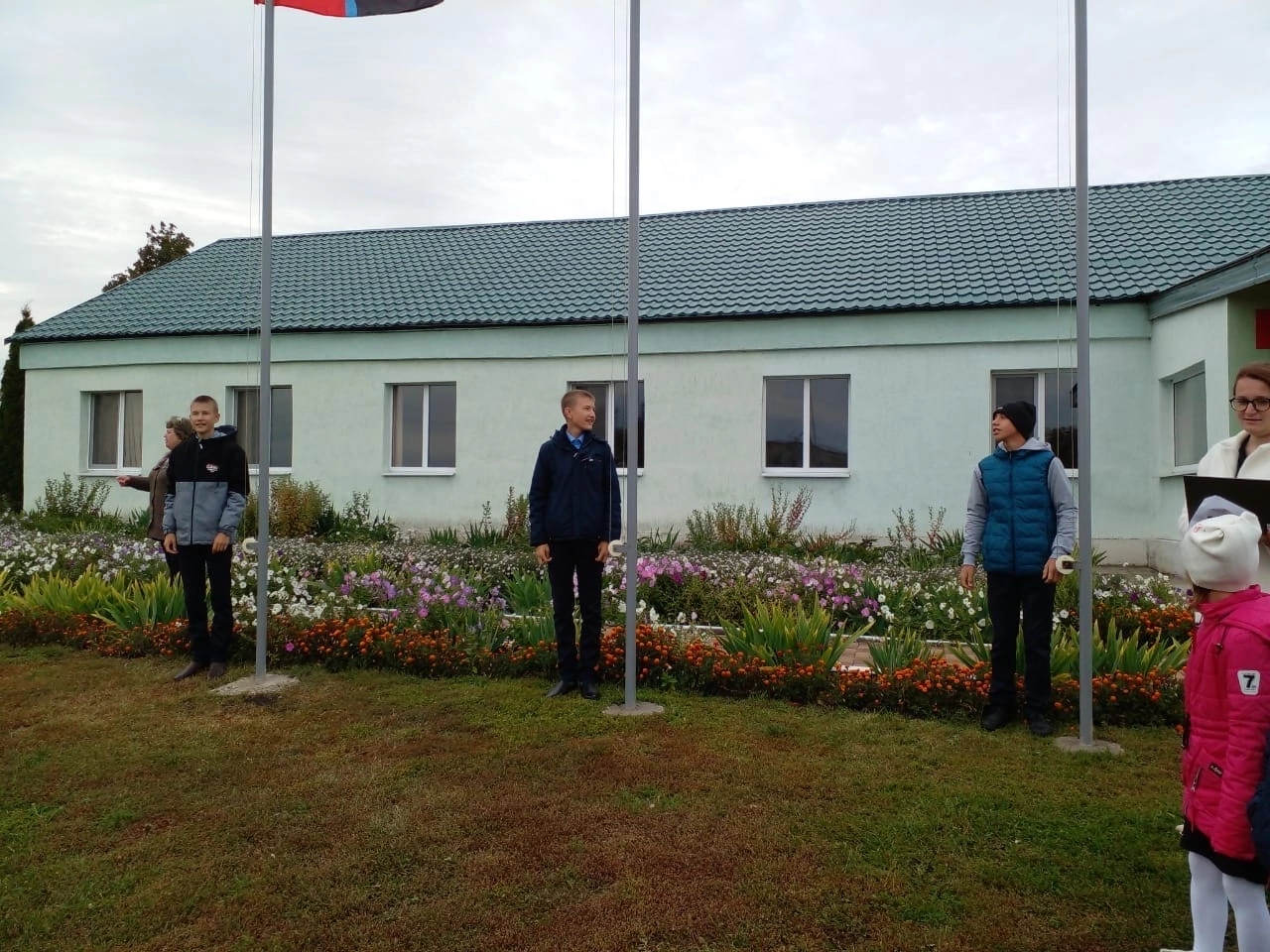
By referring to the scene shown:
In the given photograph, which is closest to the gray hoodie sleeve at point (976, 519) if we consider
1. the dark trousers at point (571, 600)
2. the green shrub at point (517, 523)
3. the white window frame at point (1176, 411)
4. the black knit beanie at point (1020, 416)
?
the black knit beanie at point (1020, 416)

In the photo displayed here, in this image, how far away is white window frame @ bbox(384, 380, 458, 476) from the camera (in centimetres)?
1489

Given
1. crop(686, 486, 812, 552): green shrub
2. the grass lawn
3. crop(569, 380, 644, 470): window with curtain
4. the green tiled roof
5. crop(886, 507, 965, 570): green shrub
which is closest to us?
the grass lawn

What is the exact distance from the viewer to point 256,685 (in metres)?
6.35

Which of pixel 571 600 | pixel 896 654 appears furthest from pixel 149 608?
pixel 896 654

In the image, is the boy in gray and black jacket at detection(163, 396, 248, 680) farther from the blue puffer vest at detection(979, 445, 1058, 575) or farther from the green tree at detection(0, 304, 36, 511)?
the green tree at detection(0, 304, 36, 511)

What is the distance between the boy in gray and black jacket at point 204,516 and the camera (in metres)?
6.50

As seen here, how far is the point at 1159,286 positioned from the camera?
39.0ft

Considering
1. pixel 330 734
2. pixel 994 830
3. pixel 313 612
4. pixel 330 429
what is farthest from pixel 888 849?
pixel 330 429

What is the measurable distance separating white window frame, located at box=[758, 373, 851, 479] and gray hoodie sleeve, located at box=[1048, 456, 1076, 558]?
799cm

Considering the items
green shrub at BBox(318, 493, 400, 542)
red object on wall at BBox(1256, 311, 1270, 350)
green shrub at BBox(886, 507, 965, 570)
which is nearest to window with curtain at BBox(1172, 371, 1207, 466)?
red object on wall at BBox(1256, 311, 1270, 350)

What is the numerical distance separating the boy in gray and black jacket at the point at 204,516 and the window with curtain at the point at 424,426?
8.29 metres

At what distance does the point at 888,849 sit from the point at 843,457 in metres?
10.1

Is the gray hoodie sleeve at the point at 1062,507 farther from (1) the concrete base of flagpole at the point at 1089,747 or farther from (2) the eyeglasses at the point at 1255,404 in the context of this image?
(2) the eyeglasses at the point at 1255,404

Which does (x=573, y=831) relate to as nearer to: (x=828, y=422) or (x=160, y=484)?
(x=160, y=484)
